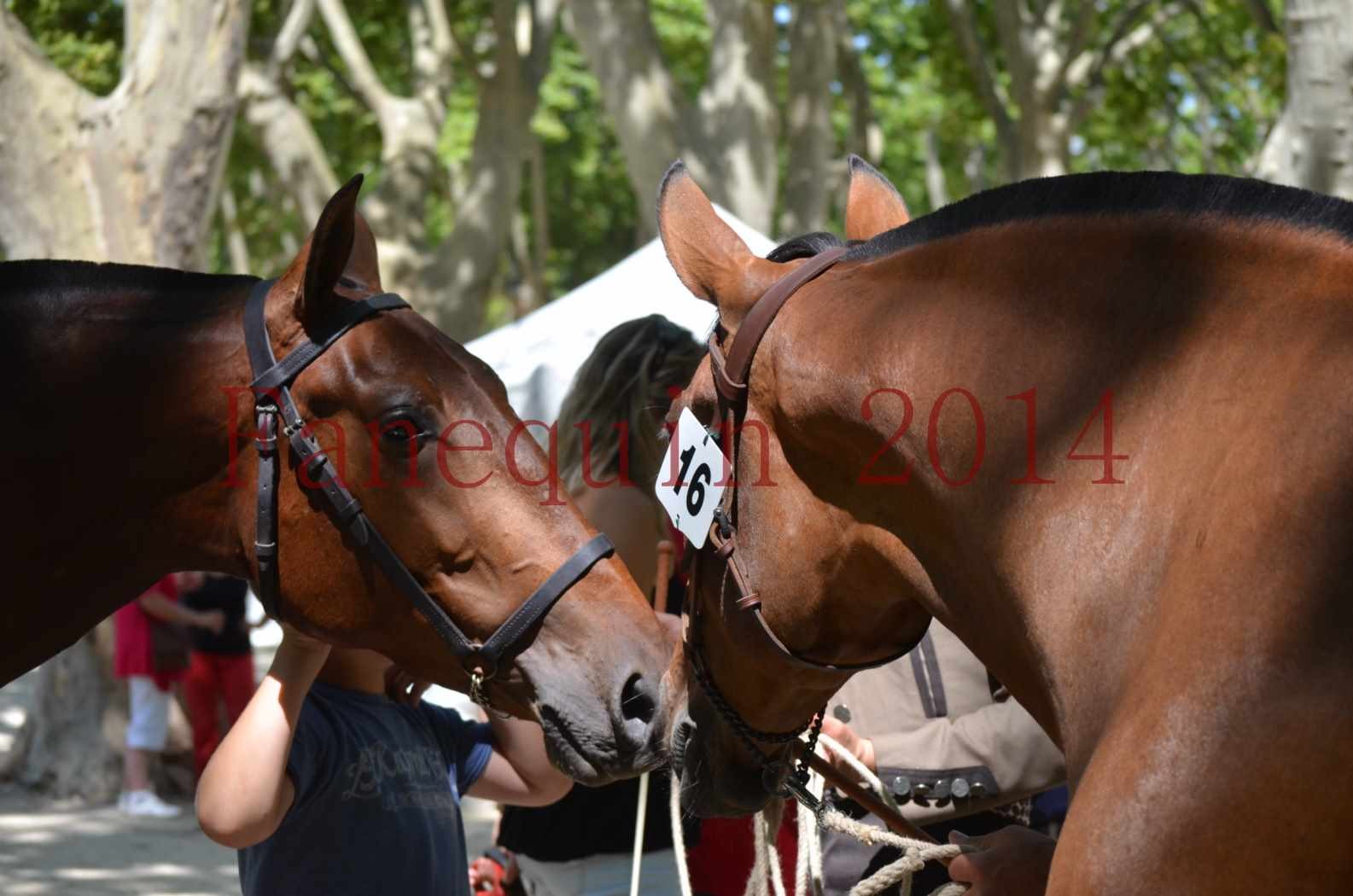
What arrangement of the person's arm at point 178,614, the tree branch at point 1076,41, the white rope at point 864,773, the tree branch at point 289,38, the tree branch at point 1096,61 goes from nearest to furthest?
the white rope at point 864,773, the person's arm at point 178,614, the tree branch at point 289,38, the tree branch at point 1076,41, the tree branch at point 1096,61

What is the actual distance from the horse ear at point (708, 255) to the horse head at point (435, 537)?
1.54ft

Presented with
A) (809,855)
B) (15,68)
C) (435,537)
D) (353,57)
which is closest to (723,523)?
(435,537)

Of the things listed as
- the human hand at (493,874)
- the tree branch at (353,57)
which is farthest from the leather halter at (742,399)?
the tree branch at (353,57)

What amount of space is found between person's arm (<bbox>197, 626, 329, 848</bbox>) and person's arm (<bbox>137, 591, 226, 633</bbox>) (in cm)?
644

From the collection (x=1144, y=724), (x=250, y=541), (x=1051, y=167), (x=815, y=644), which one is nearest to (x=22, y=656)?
(x=250, y=541)

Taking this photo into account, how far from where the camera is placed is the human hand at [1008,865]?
83.8 inches

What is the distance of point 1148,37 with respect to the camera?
18.1m

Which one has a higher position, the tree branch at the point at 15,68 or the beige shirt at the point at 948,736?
the tree branch at the point at 15,68

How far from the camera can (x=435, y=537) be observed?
8.48ft

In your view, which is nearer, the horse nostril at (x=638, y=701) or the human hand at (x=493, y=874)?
the horse nostril at (x=638, y=701)

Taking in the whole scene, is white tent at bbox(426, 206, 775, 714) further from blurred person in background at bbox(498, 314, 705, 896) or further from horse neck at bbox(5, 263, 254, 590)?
horse neck at bbox(5, 263, 254, 590)

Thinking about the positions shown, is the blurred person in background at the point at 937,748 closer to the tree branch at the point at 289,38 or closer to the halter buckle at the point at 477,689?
the halter buckle at the point at 477,689

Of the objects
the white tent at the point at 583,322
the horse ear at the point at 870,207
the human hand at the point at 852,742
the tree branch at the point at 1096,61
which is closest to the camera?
the horse ear at the point at 870,207

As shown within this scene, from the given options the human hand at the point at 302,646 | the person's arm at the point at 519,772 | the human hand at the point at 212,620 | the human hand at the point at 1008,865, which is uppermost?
the human hand at the point at 302,646
